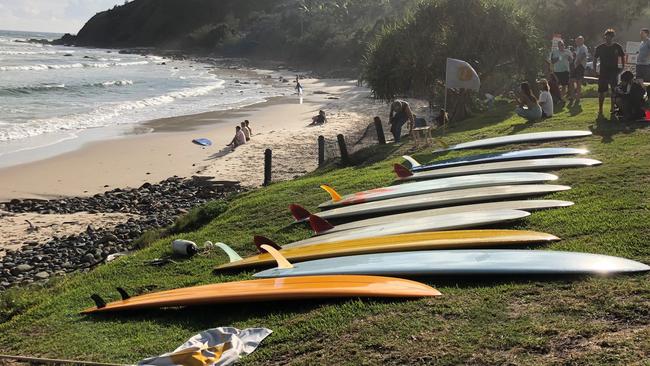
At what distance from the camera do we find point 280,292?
4613 millimetres

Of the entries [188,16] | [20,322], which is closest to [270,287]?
[20,322]

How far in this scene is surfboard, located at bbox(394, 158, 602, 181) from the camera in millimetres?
7486

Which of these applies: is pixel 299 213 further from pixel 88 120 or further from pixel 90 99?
pixel 90 99

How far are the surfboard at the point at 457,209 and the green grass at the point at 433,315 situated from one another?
21 centimetres

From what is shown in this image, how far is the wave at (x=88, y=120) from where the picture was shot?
2075 centimetres

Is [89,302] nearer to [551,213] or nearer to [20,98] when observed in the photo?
[551,213]

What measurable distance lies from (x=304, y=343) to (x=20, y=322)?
318 centimetres

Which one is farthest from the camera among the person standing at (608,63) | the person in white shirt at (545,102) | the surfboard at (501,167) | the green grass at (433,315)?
the person in white shirt at (545,102)

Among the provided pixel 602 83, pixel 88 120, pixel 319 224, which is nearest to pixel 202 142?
pixel 88 120

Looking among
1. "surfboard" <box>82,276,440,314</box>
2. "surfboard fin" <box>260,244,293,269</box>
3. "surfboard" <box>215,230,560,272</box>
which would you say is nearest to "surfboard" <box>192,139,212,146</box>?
"surfboard" <box>215,230,560,272</box>

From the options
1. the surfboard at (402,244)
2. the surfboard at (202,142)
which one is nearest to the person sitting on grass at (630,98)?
the surfboard at (402,244)

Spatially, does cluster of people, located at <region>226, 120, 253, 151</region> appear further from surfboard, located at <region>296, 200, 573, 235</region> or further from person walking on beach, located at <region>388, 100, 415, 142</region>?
surfboard, located at <region>296, 200, 573, 235</region>

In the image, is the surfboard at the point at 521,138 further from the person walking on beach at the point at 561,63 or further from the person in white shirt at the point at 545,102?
the person walking on beach at the point at 561,63

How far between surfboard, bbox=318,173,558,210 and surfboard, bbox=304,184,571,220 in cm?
17
